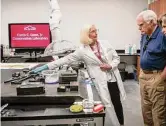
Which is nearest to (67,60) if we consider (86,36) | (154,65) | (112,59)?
(86,36)

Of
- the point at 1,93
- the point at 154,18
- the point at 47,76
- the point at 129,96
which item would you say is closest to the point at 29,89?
the point at 1,93

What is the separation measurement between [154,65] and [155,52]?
15 cm

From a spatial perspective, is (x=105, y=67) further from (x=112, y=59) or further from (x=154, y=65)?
(x=154, y=65)

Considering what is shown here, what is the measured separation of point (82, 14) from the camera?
21.8ft

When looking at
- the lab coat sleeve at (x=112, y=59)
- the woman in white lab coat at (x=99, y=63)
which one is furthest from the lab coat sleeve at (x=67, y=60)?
the lab coat sleeve at (x=112, y=59)

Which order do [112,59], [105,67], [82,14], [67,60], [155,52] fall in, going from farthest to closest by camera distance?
[82,14] < [112,59] < [105,67] < [67,60] < [155,52]

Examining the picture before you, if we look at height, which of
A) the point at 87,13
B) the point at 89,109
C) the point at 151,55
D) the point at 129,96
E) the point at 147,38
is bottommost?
the point at 129,96

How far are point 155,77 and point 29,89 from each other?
1451 mm

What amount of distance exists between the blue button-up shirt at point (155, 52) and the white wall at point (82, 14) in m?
3.91

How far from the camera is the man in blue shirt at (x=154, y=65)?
2.75 metres

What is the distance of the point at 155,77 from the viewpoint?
9.22 feet

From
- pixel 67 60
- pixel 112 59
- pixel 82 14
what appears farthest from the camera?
pixel 82 14

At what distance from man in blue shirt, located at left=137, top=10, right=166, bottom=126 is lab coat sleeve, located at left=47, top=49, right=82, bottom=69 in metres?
0.76

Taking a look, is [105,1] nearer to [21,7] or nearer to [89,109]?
[21,7]
